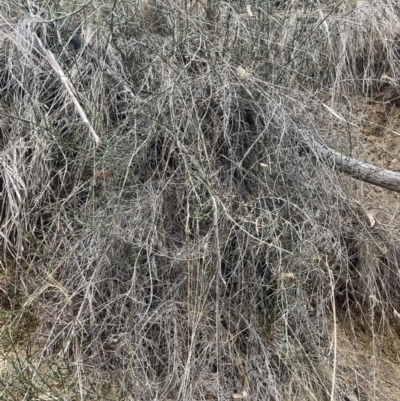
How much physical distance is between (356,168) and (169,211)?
0.75m

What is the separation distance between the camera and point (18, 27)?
2365 mm

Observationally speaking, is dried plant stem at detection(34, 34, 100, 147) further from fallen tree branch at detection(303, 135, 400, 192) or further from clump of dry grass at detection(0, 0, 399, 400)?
fallen tree branch at detection(303, 135, 400, 192)

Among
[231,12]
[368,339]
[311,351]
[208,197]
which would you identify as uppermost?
[231,12]

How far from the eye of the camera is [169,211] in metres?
2.08

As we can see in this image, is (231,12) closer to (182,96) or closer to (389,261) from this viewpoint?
(182,96)

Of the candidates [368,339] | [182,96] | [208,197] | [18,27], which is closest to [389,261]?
[368,339]

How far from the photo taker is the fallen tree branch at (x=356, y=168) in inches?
84.6

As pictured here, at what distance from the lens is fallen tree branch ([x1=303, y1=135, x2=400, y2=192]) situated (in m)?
2.15

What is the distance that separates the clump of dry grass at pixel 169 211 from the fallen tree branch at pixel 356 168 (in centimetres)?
6

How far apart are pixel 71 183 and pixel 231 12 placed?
983mm

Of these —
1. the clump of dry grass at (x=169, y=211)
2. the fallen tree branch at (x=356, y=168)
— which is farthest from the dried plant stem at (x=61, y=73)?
the fallen tree branch at (x=356, y=168)

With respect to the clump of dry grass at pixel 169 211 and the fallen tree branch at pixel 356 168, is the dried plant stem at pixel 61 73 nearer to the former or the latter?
the clump of dry grass at pixel 169 211

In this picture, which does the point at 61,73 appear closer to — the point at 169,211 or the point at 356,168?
the point at 169,211

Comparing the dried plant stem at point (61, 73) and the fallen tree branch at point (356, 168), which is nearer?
the dried plant stem at point (61, 73)
